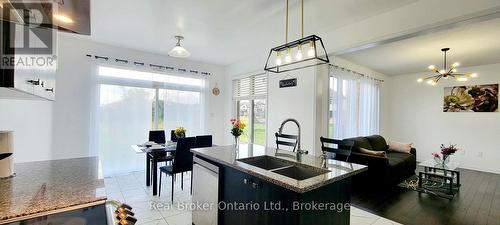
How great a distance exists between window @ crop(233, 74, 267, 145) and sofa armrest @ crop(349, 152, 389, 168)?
1.93 meters

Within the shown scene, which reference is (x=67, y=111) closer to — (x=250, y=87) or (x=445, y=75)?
(x=250, y=87)

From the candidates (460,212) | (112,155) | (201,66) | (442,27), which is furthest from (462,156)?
(112,155)

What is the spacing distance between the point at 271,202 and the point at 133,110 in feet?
13.5

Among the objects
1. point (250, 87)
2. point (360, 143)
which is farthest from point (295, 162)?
point (250, 87)

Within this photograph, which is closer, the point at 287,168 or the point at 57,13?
the point at 57,13

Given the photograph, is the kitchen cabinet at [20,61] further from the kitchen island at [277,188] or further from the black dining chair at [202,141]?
the black dining chair at [202,141]

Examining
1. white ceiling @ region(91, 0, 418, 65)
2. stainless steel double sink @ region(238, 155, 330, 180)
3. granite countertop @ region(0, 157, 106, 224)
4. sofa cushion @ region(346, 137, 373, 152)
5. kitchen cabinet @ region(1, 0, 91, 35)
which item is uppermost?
white ceiling @ region(91, 0, 418, 65)

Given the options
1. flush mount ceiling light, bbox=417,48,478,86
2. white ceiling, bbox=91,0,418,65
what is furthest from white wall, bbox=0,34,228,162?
flush mount ceiling light, bbox=417,48,478,86

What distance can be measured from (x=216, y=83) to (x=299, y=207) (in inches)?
196

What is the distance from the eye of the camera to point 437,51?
13.4 feet

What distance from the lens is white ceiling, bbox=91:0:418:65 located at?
2662 mm

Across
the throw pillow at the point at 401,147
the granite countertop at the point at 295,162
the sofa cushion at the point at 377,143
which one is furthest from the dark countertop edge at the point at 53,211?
the throw pillow at the point at 401,147

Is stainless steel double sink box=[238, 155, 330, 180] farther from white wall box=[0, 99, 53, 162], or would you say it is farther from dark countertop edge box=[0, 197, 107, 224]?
white wall box=[0, 99, 53, 162]

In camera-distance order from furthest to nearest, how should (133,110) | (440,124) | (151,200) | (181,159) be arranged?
1. (440,124)
2. (133,110)
3. (181,159)
4. (151,200)
